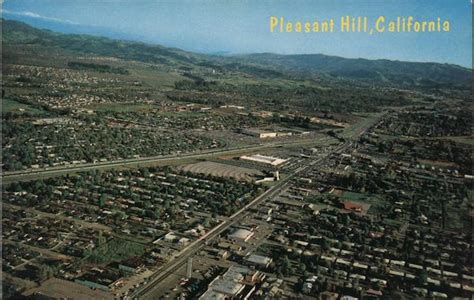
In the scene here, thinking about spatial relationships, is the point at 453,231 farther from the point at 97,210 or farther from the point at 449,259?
the point at 97,210

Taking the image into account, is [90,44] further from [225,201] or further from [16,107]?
[225,201]

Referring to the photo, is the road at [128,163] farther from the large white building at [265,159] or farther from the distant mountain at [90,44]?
the distant mountain at [90,44]

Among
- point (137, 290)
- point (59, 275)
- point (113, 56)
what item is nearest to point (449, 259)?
point (137, 290)

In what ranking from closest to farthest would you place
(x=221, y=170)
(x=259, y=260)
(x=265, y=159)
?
(x=259, y=260) < (x=221, y=170) < (x=265, y=159)

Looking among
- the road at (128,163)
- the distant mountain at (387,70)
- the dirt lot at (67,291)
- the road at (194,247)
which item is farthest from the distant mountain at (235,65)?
the dirt lot at (67,291)

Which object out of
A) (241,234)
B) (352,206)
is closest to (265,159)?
(352,206)

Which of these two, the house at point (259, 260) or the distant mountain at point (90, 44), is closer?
the house at point (259, 260)

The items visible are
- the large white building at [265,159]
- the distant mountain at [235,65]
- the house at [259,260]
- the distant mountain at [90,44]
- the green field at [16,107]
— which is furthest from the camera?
the distant mountain at [235,65]

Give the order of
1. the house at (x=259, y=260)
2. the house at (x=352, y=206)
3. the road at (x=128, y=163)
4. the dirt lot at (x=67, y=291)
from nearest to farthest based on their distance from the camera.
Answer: the dirt lot at (x=67, y=291)
the house at (x=259, y=260)
the house at (x=352, y=206)
the road at (x=128, y=163)
